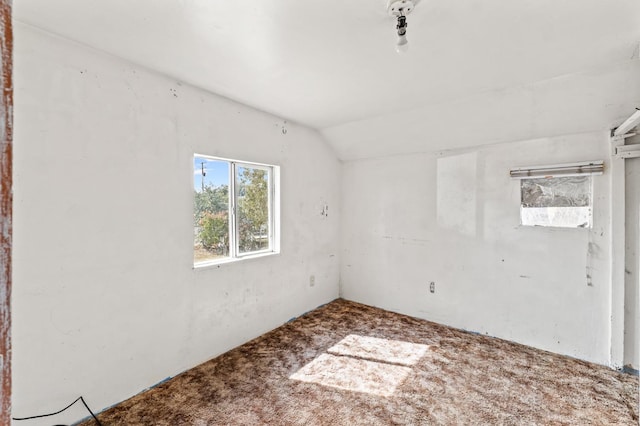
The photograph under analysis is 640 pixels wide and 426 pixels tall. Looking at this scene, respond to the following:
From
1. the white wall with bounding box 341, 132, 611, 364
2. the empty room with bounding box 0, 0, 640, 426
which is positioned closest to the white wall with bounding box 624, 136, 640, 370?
the empty room with bounding box 0, 0, 640, 426

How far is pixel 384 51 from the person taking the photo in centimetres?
179

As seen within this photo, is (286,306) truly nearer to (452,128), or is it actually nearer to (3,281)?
(452,128)

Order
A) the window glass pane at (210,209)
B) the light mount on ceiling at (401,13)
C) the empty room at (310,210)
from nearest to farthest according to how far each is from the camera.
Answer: the light mount on ceiling at (401,13), the empty room at (310,210), the window glass pane at (210,209)

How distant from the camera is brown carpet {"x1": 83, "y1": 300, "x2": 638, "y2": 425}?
6.04 ft

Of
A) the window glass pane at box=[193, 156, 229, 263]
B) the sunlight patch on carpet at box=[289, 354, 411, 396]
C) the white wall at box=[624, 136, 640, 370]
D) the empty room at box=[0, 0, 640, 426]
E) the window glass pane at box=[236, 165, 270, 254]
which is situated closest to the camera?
the empty room at box=[0, 0, 640, 426]

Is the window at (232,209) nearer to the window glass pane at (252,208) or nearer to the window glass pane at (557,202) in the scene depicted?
the window glass pane at (252,208)

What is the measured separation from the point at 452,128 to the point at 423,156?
0.50m

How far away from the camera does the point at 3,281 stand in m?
0.41

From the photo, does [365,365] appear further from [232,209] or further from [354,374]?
[232,209]

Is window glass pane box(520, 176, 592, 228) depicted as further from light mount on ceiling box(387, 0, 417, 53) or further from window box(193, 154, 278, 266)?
window box(193, 154, 278, 266)

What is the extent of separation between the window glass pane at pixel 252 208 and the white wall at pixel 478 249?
1290mm

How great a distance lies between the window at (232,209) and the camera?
252 centimetres

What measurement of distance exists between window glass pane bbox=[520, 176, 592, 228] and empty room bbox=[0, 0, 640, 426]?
0.05 feet

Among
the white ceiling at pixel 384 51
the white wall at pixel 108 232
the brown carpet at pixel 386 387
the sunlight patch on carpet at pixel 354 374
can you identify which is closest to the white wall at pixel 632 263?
the brown carpet at pixel 386 387
